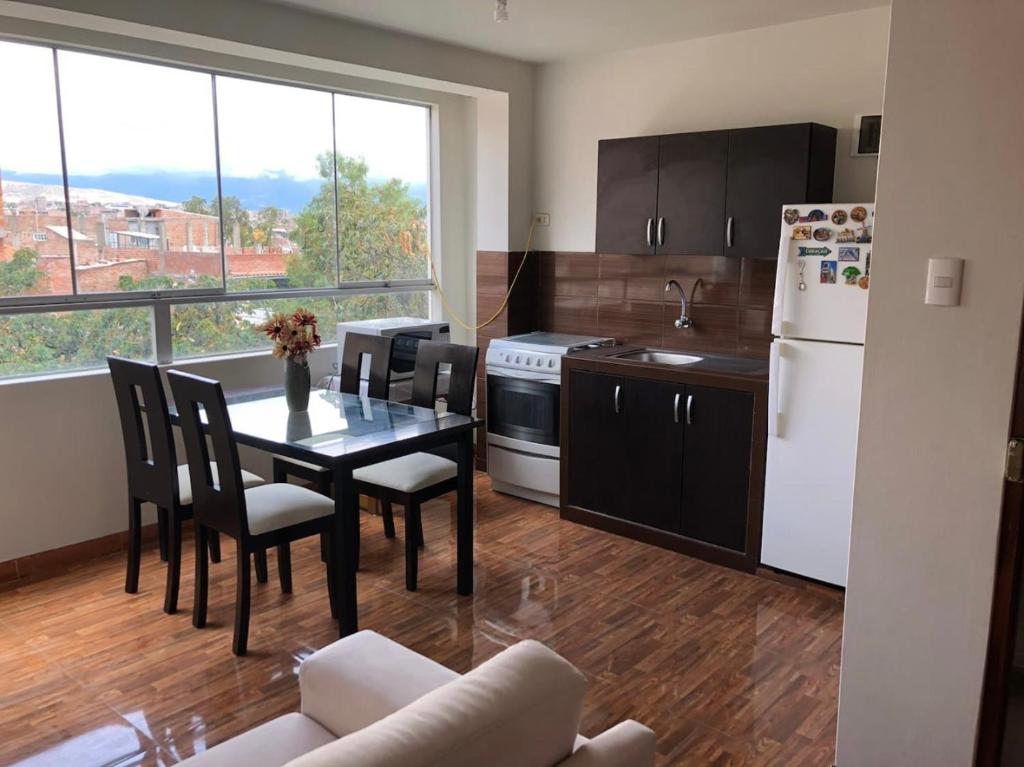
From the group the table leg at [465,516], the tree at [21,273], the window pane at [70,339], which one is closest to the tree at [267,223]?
the window pane at [70,339]

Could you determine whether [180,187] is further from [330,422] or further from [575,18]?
[575,18]

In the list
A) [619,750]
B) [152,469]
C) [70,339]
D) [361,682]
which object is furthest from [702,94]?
[619,750]

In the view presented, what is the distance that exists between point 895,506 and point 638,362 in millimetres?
2075

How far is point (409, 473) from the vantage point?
3.55 meters

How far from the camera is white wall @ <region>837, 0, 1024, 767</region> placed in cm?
191

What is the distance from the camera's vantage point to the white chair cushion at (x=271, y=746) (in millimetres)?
1667

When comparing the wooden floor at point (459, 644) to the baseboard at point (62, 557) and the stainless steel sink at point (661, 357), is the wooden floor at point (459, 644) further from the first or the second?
the stainless steel sink at point (661, 357)

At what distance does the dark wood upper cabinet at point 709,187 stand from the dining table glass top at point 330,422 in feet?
5.25

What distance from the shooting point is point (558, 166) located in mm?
5059

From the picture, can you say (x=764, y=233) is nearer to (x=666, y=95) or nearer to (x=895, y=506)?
(x=666, y=95)

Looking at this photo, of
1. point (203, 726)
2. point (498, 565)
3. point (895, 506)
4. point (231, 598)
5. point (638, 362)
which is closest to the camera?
point (895, 506)

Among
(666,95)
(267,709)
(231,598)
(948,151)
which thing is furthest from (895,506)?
(666,95)

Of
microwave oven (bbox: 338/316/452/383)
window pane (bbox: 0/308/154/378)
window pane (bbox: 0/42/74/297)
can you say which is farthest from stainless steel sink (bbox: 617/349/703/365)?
window pane (bbox: 0/42/74/297)

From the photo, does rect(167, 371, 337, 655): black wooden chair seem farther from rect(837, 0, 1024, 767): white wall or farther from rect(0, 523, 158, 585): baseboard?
rect(837, 0, 1024, 767): white wall
